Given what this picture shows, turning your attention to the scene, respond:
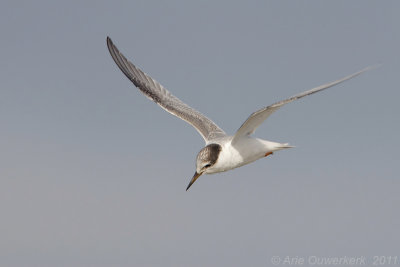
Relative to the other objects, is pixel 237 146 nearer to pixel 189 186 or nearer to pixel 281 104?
pixel 189 186

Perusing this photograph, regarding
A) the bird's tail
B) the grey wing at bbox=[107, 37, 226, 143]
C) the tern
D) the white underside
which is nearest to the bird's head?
the tern

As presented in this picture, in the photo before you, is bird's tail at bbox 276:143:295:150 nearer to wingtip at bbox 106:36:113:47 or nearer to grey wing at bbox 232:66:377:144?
grey wing at bbox 232:66:377:144

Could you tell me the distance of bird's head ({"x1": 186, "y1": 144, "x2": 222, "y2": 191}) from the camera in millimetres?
15104

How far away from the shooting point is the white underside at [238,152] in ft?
50.6

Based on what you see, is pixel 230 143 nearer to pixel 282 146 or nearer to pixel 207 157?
pixel 207 157

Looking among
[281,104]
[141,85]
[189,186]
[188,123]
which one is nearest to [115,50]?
[141,85]

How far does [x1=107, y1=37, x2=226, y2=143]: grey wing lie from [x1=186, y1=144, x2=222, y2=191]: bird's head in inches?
101

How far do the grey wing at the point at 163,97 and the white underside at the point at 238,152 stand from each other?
2.31 metres

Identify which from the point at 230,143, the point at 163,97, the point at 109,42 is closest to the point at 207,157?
the point at 230,143

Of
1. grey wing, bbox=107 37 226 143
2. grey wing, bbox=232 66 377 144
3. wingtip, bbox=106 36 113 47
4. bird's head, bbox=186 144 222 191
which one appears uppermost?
wingtip, bbox=106 36 113 47

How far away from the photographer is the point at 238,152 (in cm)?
1555

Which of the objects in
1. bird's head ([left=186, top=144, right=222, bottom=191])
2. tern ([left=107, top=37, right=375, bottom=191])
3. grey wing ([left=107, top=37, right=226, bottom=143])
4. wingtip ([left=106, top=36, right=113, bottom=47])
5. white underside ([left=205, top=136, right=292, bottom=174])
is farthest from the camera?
wingtip ([left=106, top=36, right=113, bottom=47])

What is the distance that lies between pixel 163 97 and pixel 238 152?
256 inches

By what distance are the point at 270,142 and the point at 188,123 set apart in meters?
3.81
